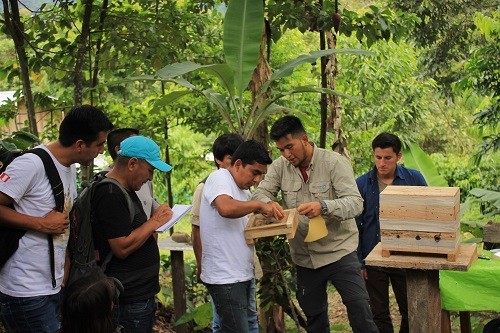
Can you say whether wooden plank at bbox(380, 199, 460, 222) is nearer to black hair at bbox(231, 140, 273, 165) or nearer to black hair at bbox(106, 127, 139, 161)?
black hair at bbox(231, 140, 273, 165)

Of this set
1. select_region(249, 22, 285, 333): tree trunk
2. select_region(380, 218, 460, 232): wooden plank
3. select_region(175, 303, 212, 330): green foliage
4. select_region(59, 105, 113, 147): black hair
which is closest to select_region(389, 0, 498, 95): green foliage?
select_region(249, 22, 285, 333): tree trunk

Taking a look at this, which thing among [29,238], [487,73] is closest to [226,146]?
[29,238]

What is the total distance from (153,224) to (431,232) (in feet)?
4.77

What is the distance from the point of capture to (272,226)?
13.9 ft

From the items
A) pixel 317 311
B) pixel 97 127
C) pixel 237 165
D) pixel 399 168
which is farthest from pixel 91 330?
pixel 399 168

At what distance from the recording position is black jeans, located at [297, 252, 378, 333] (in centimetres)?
469

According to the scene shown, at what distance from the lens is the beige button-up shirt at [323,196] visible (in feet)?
15.5

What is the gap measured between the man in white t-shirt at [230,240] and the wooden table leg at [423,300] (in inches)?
33.4

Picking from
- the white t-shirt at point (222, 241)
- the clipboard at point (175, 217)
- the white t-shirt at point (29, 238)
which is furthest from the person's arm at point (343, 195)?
the white t-shirt at point (29, 238)

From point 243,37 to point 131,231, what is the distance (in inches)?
90.8

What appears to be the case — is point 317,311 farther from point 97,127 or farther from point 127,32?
point 127,32

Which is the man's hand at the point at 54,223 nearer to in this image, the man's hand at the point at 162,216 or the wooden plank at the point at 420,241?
the man's hand at the point at 162,216

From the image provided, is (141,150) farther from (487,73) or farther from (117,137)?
(487,73)

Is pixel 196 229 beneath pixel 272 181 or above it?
beneath
